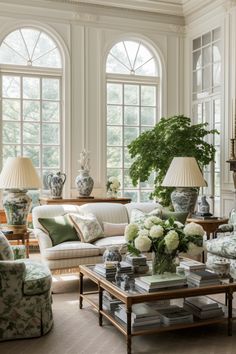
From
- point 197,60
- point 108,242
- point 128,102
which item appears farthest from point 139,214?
point 197,60

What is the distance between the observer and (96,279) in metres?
3.58

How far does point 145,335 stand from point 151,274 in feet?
1.50

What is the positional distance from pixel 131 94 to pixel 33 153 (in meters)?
1.90

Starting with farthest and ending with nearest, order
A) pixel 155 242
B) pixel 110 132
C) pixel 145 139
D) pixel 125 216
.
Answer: pixel 110 132 < pixel 145 139 < pixel 125 216 < pixel 155 242

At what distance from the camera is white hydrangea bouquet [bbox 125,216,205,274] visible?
3324 mm

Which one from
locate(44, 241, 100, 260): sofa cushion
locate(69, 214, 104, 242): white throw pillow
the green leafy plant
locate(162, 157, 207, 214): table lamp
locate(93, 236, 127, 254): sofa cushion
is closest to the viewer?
locate(44, 241, 100, 260): sofa cushion

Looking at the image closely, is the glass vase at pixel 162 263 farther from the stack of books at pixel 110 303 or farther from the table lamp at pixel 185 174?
the table lamp at pixel 185 174

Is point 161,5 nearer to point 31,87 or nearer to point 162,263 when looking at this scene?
point 31,87

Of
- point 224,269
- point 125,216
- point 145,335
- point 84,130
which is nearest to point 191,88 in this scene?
point 84,130

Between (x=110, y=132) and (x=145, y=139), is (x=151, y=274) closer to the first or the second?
(x=145, y=139)

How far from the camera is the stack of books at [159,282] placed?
318 cm

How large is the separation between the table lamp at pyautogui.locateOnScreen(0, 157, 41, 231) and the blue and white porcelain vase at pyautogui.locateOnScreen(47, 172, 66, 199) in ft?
4.55

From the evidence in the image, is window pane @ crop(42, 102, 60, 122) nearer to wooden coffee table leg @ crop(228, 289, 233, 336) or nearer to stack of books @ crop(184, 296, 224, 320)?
stack of books @ crop(184, 296, 224, 320)

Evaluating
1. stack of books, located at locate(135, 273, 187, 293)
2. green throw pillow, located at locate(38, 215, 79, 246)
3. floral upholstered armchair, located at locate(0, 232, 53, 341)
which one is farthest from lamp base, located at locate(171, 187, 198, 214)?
floral upholstered armchair, located at locate(0, 232, 53, 341)
